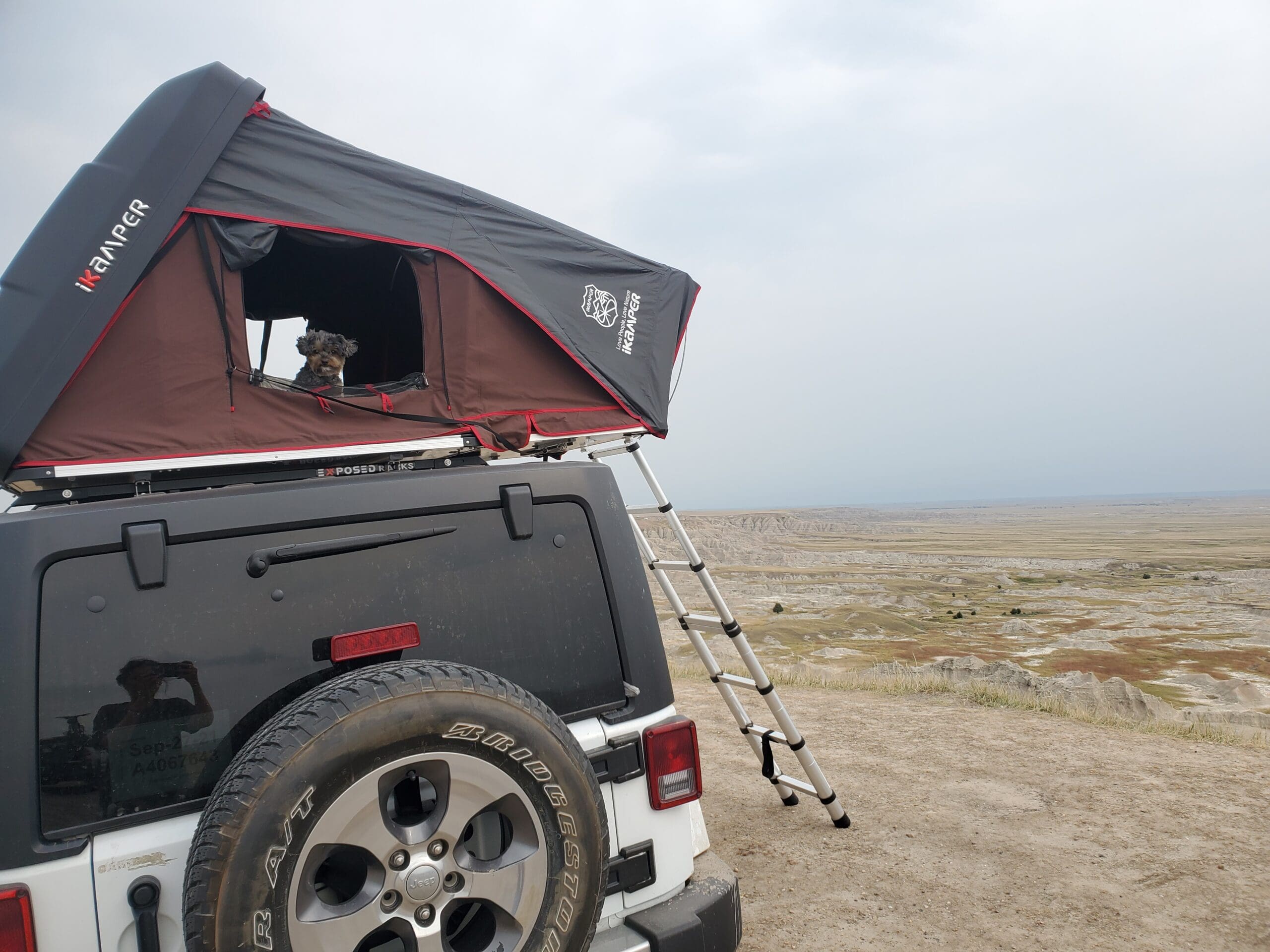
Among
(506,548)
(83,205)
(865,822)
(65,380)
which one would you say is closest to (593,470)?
(506,548)

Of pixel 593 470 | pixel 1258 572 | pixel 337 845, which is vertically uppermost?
pixel 593 470

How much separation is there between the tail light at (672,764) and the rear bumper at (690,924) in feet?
1.03

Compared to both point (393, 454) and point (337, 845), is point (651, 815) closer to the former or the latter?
point (337, 845)

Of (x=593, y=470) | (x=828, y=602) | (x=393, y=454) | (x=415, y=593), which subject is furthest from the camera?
(x=828, y=602)

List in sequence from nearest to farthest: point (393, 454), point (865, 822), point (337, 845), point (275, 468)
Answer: point (337, 845) → point (275, 468) → point (393, 454) → point (865, 822)

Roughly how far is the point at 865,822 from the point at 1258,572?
76489 millimetres

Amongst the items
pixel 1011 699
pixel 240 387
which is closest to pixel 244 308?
pixel 240 387

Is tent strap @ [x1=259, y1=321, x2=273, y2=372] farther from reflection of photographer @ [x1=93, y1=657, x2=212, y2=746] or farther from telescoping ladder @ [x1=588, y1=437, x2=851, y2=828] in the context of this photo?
reflection of photographer @ [x1=93, y1=657, x2=212, y2=746]

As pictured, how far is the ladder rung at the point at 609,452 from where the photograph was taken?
5000 millimetres

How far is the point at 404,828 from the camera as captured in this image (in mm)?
1910

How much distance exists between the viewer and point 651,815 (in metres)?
2.54

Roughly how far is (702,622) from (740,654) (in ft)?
1.12

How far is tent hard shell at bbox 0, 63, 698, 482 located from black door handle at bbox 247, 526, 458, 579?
100 centimetres

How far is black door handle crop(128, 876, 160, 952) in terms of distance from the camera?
1.80 metres
